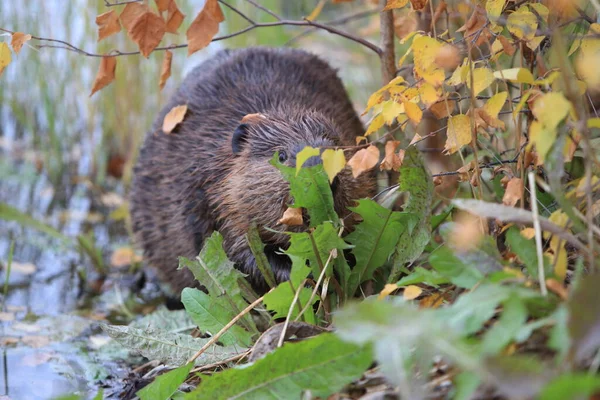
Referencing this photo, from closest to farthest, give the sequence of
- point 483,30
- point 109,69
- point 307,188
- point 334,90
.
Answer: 1. point 483,30
2. point 307,188
3. point 109,69
4. point 334,90

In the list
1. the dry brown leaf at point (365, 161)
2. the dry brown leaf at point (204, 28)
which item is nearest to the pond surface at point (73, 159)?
the dry brown leaf at point (204, 28)

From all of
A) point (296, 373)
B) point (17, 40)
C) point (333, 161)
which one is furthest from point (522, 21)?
point (17, 40)

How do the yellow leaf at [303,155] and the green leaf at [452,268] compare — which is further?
the yellow leaf at [303,155]

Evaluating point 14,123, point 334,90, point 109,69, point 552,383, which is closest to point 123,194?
point 14,123

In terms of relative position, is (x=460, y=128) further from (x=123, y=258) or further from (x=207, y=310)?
(x=123, y=258)

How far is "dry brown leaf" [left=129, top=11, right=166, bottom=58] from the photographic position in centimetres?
267

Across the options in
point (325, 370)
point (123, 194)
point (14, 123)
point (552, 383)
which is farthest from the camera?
point (14, 123)

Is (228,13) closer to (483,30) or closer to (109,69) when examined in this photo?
(109,69)

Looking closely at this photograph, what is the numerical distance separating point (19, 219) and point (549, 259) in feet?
11.3

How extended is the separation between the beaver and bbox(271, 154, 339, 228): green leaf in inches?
2.7

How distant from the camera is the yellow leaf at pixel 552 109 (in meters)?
1.70

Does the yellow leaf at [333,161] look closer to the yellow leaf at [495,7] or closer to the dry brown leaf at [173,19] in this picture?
the yellow leaf at [495,7]

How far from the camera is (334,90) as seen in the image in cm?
403

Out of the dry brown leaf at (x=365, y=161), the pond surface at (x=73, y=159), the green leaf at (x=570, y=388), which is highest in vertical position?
the dry brown leaf at (x=365, y=161)
